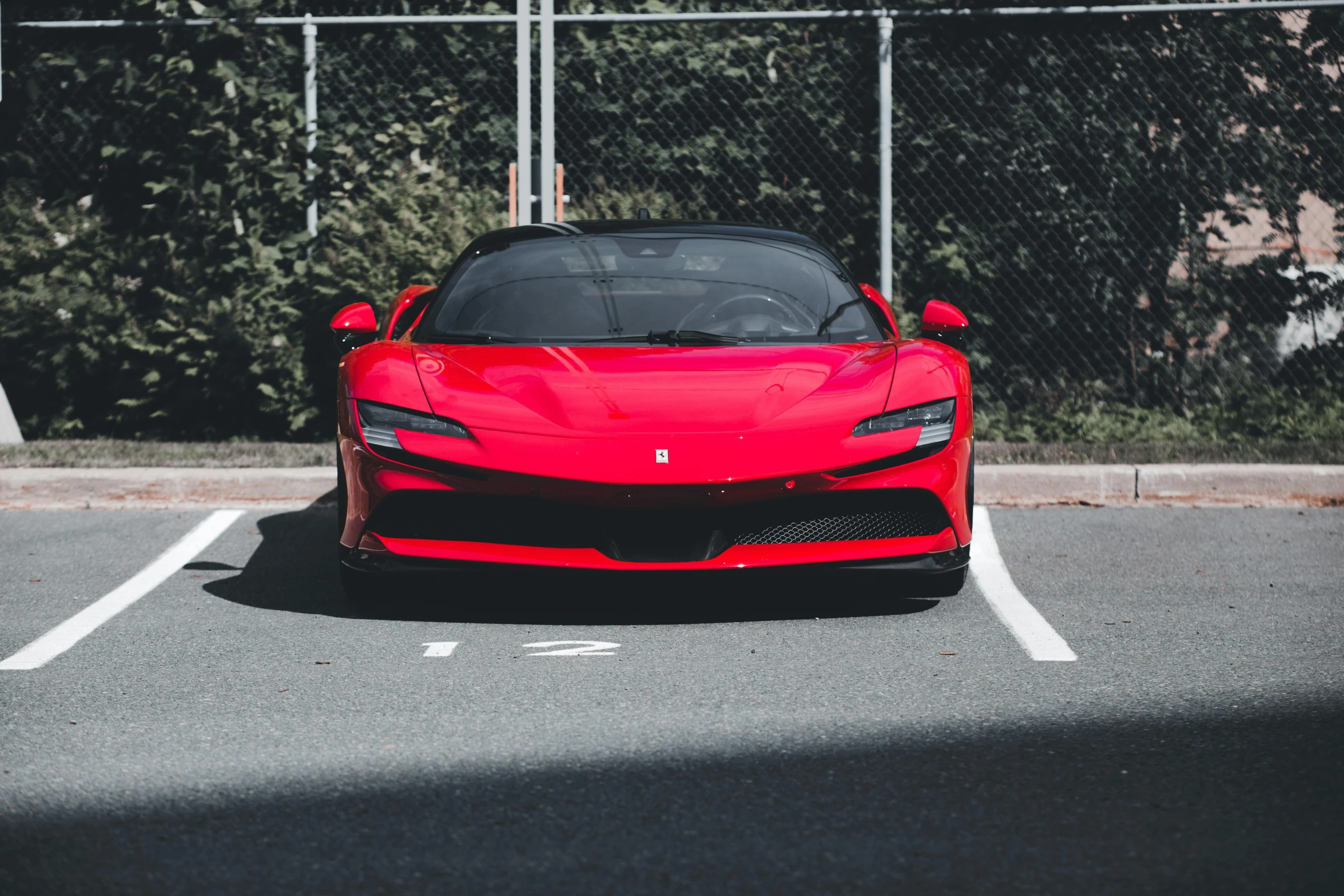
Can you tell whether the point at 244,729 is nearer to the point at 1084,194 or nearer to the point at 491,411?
the point at 491,411

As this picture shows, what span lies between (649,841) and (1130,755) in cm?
120

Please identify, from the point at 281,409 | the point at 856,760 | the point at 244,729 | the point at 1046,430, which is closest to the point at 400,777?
the point at 244,729

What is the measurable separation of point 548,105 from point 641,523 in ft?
17.4

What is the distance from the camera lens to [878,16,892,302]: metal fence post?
9.10m

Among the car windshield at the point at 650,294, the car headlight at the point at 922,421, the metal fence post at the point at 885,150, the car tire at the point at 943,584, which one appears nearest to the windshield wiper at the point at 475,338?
the car windshield at the point at 650,294

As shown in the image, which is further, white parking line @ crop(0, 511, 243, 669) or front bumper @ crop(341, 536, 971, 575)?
front bumper @ crop(341, 536, 971, 575)

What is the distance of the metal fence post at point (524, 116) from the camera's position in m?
9.27

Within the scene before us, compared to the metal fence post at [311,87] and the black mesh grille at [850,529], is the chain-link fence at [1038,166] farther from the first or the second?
the black mesh grille at [850,529]

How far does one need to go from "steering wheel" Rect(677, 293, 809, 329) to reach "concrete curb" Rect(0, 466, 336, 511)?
2.46 m

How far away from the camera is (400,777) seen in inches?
129

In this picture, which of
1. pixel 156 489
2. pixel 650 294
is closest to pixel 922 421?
pixel 650 294

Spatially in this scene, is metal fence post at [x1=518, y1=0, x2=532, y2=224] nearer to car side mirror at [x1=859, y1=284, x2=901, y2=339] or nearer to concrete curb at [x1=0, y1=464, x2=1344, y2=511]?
concrete curb at [x1=0, y1=464, x2=1344, y2=511]

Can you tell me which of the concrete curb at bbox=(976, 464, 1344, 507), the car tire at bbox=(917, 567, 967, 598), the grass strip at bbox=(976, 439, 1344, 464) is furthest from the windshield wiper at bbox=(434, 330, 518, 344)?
the grass strip at bbox=(976, 439, 1344, 464)

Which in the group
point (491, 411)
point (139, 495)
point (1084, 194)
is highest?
point (1084, 194)
